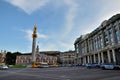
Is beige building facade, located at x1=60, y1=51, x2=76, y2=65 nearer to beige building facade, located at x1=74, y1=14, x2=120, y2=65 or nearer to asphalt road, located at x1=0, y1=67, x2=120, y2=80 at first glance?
beige building facade, located at x1=74, y1=14, x2=120, y2=65

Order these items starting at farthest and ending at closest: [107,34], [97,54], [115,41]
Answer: [97,54] → [107,34] → [115,41]

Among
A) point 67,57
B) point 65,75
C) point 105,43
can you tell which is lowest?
point 65,75

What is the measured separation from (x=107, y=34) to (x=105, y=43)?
469 centimetres

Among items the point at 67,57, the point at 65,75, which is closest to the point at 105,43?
the point at 65,75

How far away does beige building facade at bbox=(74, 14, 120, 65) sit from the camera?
63.4 metres

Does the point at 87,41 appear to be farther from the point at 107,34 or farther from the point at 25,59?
the point at 25,59

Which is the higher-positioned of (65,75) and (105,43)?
(105,43)

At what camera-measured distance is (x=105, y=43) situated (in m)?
72.8

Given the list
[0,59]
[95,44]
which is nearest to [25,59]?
[0,59]

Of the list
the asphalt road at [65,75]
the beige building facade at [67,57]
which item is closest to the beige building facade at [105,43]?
the asphalt road at [65,75]

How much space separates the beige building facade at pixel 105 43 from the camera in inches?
2495

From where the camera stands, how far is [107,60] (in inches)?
2894

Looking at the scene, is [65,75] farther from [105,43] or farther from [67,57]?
[67,57]

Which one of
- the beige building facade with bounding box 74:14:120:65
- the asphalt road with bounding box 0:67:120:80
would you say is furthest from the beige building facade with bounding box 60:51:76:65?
the asphalt road with bounding box 0:67:120:80
